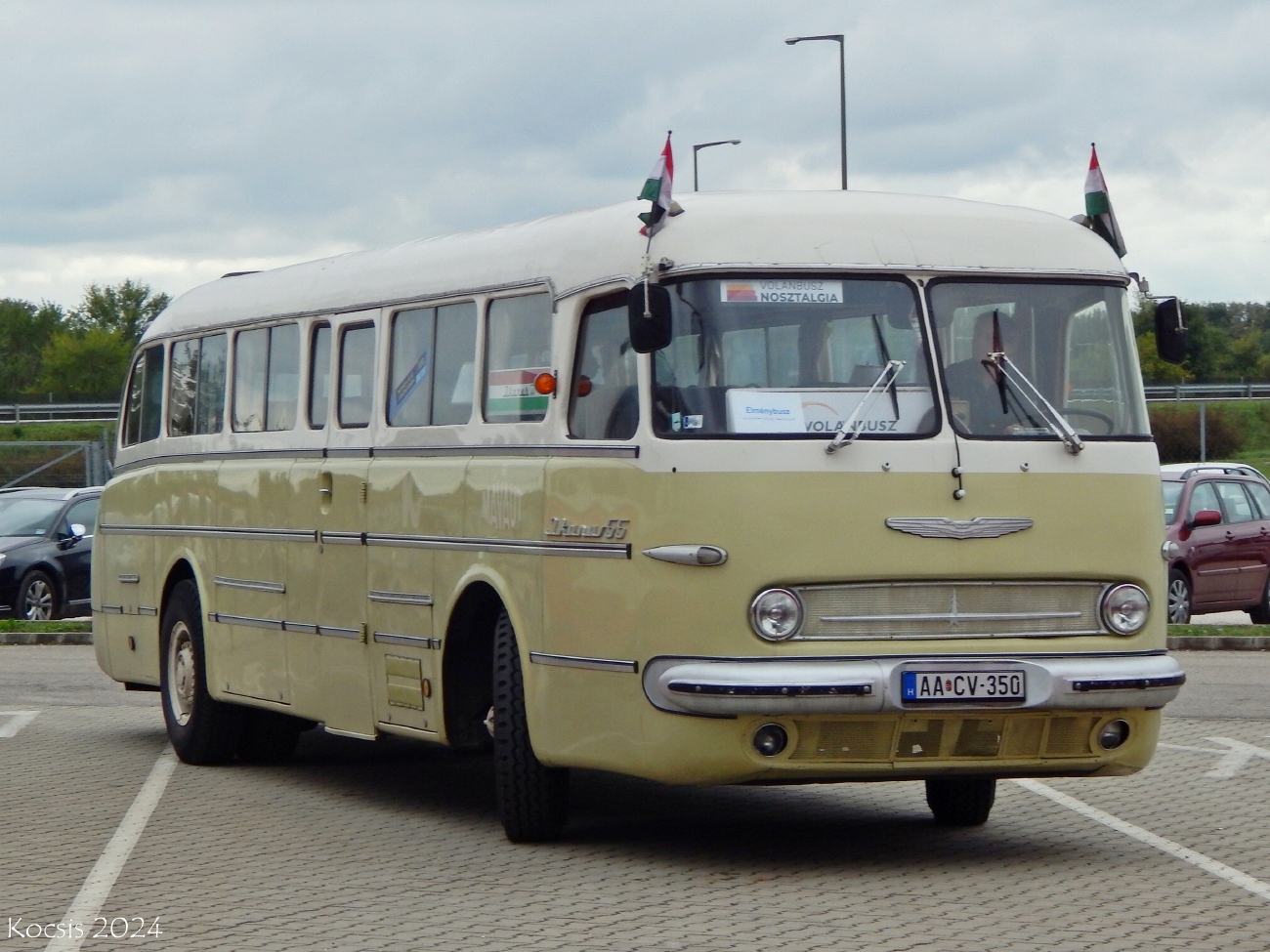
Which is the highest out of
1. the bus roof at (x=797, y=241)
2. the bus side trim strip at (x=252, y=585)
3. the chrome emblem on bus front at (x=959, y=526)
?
the bus roof at (x=797, y=241)

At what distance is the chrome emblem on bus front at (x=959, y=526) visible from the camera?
30.7 ft

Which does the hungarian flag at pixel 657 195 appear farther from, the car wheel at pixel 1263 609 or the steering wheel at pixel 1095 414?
the car wheel at pixel 1263 609

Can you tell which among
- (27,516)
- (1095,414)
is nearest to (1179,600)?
A: (27,516)

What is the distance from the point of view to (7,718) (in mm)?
16672

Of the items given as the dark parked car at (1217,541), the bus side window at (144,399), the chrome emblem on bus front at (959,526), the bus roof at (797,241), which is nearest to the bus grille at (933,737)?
the chrome emblem on bus front at (959,526)

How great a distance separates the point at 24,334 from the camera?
127875 millimetres

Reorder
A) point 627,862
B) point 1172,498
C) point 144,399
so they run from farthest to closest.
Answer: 1. point 1172,498
2. point 144,399
3. point 627,862

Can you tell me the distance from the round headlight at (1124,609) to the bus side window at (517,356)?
242 cm

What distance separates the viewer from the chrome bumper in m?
9.10

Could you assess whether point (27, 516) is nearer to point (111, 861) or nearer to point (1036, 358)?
point (111, 861)

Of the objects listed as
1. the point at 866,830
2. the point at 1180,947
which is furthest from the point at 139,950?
the point at 866,830

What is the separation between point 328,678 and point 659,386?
3505 mm

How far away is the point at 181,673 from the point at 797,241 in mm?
6294

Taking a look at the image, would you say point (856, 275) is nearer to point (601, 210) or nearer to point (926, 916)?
point (601, 210)
